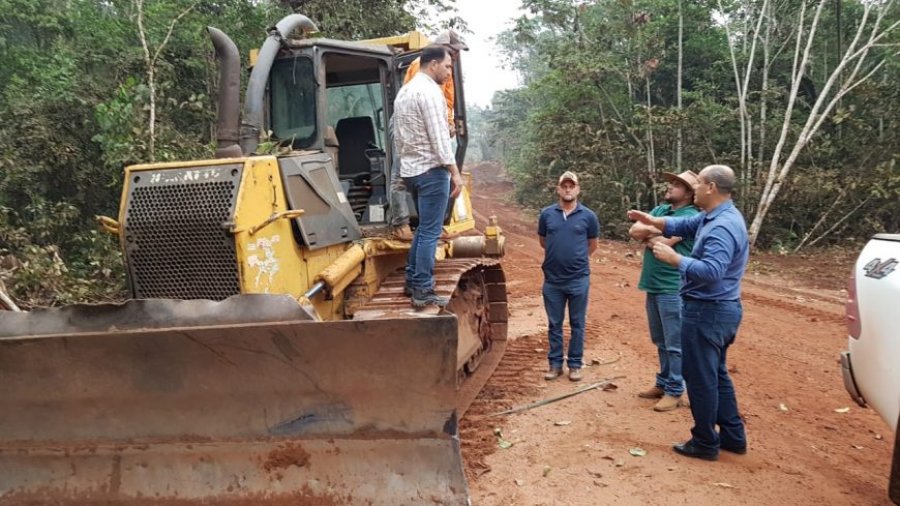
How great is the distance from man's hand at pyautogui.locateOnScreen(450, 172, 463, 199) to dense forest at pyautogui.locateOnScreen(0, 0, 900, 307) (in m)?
5.21

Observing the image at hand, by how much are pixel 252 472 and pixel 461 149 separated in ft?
11.1

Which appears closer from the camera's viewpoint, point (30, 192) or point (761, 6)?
point (30, 192)

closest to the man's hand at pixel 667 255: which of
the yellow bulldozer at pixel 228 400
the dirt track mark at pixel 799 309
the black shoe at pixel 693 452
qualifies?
the black shoe at pixel 693 452

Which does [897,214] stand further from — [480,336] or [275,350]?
[275,350]

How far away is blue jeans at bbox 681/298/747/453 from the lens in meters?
3.78

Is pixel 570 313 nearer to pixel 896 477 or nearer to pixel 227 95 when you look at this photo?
pixel 896 477

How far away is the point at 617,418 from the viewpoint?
4.67 m

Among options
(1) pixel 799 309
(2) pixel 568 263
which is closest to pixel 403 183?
(2) pixel 568 263

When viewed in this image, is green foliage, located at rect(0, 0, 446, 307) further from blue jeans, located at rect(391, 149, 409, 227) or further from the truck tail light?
the truck tail light

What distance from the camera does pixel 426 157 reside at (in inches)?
161

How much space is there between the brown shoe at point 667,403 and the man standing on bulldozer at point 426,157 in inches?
72.6

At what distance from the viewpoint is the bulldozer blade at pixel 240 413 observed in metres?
2.92

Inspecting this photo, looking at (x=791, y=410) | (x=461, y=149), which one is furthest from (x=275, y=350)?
(x=791, y=410)

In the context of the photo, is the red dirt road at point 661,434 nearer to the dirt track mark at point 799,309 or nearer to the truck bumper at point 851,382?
the dirt track mark at point 799,309
